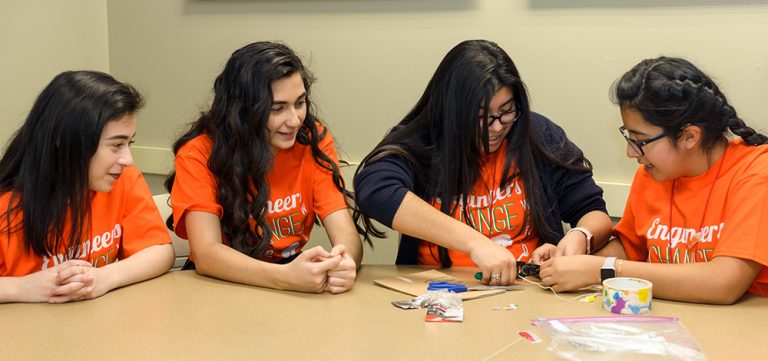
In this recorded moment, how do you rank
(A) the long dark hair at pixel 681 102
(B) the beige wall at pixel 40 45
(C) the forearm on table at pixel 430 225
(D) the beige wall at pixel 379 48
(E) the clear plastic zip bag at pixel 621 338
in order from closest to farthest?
(E) the clear plastic zip bag at pixel 621 338 → (A) the long dark hair at pixel 681 102 → (C) the forearm on table at pixel 430 225 → (D) the beige wall at pixel 379 48 → (B) the beige wall at pixel 40 45

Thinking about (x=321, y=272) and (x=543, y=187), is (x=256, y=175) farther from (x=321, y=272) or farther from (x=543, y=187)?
(x=543, y=187)

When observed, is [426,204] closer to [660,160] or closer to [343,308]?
[343,308]

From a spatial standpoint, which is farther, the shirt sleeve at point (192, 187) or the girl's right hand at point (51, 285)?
the shirt sleeve at point (192, 187)

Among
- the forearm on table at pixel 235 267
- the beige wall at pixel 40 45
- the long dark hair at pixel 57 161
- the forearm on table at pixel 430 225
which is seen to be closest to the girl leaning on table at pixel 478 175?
the forearm on table at pixel 430 225

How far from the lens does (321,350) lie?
1.44 m

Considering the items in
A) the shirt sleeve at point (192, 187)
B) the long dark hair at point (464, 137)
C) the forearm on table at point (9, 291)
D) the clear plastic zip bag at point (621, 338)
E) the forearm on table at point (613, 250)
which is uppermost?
the long dark hair at point (464, 137)

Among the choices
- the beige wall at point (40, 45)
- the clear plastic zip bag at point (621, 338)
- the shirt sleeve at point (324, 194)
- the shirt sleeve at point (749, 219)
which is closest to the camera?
the clear plastic zip bag at point (621, 338)

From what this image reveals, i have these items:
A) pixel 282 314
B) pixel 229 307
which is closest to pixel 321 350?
pixel 282 314

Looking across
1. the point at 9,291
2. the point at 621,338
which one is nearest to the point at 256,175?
the point at 9,291

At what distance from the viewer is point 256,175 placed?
6.88 ft

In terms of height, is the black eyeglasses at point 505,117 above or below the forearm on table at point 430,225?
above

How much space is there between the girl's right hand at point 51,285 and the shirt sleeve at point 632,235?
134 centimetres

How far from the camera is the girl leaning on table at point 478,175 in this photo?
203 cm

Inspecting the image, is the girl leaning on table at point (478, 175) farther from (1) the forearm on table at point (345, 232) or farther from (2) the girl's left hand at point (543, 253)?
(1) the forearm on table at point (345, 232)
